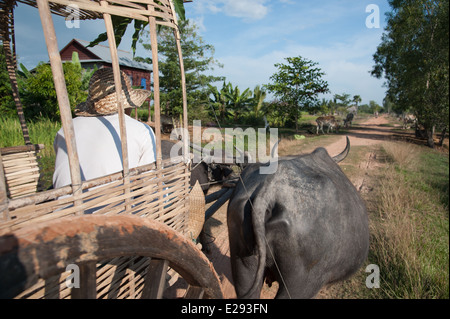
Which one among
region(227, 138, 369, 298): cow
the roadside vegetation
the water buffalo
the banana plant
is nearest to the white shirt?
region(227, 138, 369, 298): cow

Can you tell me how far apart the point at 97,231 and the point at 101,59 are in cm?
2020

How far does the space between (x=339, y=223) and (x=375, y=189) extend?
495 centimetres

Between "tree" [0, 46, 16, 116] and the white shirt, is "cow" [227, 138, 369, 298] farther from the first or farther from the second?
"tree" [0, 46, 16, 116]

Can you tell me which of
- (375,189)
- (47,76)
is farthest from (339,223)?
(47,76)

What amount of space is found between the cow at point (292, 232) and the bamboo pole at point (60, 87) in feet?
3.18

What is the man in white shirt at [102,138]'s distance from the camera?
1.79 metres

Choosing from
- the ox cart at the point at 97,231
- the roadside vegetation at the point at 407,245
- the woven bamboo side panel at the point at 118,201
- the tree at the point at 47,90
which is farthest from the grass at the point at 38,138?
the roadside vegetation at the point at 407,245

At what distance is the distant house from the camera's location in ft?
60.7

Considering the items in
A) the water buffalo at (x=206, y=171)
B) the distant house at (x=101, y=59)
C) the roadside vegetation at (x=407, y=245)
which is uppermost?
the distant house at (x=101, y=59)

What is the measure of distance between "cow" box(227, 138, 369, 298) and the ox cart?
0.31 metres

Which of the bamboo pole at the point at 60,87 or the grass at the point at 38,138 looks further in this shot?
the grass at the point at 38,138

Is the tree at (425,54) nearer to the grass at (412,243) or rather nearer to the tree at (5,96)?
the grass at (412,243)

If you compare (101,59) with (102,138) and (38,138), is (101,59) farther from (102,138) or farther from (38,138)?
(102,138)

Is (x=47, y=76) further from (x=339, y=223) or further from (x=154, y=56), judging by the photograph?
(x=339, y=223)
